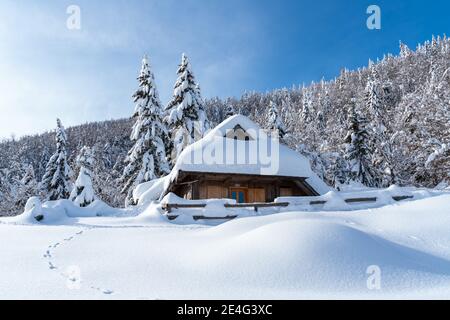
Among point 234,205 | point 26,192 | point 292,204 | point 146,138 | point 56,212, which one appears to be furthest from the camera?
point 26,192

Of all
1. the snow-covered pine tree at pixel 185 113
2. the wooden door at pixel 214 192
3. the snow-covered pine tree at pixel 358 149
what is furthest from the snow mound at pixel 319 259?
the snow-covered pine tree at pixel 358 149

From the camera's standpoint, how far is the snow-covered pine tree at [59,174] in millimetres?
33250

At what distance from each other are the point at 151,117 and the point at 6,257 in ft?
68.2

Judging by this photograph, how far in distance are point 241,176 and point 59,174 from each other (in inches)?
924

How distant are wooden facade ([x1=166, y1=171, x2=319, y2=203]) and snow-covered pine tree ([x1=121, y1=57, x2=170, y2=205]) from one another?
557cm

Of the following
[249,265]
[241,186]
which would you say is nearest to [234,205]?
[241,186]

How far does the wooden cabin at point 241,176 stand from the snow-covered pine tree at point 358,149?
12356 mm

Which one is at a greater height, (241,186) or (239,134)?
(239,134)

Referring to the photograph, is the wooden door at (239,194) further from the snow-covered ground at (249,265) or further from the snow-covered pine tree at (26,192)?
the snow-covered pine tree at (26,192)

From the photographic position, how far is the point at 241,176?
18484mm

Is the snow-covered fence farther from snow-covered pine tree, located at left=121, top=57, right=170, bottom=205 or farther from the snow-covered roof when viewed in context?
snow-covered pine tree, located at left=121, top=57, right=170, bottom=205

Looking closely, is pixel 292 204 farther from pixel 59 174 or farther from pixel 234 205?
pixel 59 174
